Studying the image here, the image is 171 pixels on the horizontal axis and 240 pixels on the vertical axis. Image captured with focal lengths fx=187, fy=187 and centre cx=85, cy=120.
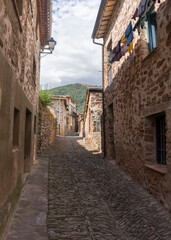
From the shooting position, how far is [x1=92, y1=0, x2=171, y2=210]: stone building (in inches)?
142

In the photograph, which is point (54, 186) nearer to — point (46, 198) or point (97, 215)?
point (46, 198)

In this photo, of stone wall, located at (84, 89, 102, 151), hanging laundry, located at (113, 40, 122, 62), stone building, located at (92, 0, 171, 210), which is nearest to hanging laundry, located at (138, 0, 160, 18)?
stone building, located at (92, 0, 171, 210)

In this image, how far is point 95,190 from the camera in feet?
15.4

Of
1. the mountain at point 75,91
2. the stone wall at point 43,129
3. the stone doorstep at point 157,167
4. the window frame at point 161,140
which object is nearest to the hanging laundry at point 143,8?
the window frame at point 161,140

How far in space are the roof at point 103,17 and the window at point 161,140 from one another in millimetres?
5366

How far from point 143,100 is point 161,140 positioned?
42.5 inches

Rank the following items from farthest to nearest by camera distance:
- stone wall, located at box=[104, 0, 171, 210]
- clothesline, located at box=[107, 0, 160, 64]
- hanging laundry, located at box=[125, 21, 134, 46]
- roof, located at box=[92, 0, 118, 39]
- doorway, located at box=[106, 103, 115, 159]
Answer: doorway, located at box=[106, 103, 115, 159] < roof, located at box=[92, 0, 118, 39] < hanging laundry, located at box=[125, 21, 134, 46] < clothesline, located at box=[107, 0, 160, 64] < stone wall, located at box=[104, 0, 171, 210]

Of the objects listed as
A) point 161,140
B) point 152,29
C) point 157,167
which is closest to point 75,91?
point 152,29

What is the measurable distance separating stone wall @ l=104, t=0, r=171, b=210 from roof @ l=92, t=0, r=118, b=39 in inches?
17.7

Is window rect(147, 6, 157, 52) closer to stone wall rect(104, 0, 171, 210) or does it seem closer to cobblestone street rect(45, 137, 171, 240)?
stone wall rect(104, 0, 171, 210)

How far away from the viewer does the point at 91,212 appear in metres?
3.52

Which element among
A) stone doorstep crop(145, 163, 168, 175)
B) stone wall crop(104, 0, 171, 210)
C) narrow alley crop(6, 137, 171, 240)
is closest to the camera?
narrow alley crop(6, 137, 171, 240)

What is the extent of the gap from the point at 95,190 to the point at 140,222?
1721 mm

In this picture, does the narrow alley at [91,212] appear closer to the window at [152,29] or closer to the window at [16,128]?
the window at [16,128]
